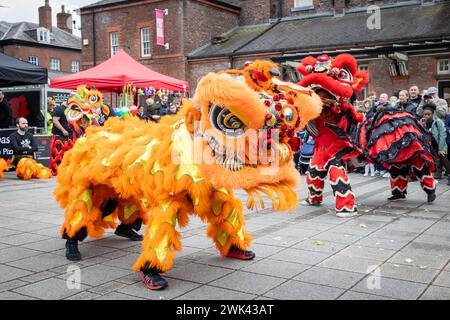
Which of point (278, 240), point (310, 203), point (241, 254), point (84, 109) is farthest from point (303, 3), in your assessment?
point (241, 254)

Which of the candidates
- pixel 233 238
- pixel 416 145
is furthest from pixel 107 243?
pixel 416 145

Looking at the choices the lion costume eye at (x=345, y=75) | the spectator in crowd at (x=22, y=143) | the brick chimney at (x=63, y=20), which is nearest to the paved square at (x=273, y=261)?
the lion costume eye at (x=345, y=75)

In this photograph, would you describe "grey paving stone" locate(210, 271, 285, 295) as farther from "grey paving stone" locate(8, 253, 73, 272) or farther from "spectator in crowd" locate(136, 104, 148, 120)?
"spectator in crowd" locate(136, 104, 148, 120)

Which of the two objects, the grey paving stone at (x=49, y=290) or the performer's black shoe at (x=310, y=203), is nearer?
the grey paving stone at (x=49, y=290)

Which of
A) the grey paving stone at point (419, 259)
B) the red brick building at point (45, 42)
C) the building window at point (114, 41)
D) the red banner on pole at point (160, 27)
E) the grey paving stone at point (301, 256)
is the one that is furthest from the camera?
the red brick building at point (45, 42)

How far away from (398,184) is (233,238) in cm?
420

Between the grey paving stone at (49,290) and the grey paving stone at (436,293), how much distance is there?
2.46 metres

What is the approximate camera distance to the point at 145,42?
25.8 meters

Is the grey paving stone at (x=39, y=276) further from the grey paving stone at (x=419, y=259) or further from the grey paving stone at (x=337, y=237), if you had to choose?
the grey paving stone at (x=419, y=259)

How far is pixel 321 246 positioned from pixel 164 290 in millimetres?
1876

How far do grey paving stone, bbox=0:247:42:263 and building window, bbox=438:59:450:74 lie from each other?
1624 centimetres

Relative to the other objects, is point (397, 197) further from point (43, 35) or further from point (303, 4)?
point (43, 35)

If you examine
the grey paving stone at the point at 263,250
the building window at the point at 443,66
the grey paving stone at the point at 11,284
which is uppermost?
the building window at the point at 443,66

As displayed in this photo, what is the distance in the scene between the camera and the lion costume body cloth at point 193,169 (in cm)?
332
